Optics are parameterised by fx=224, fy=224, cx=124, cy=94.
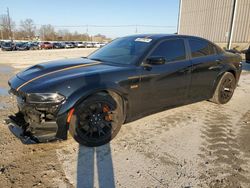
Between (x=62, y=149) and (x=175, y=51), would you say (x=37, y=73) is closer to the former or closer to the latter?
(x=62, y=149)

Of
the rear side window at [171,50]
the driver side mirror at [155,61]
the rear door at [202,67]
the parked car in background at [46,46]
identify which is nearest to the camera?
the driver side mirror at [155,61]

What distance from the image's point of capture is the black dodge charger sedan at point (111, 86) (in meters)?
2.89

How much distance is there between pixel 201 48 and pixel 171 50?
99cm

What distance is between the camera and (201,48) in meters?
4.75

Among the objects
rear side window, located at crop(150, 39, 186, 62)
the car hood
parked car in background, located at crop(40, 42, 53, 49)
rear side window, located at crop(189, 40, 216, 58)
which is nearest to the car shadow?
the car hood

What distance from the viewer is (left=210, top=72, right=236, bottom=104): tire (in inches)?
206

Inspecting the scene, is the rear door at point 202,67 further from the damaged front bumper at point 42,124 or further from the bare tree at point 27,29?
the bare tree at point 27,29

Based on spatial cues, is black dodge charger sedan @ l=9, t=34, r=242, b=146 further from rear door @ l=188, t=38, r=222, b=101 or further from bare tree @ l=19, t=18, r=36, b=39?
bare tree @ l=19, t=18, r=36, b=39

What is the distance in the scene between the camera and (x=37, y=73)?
3340mm

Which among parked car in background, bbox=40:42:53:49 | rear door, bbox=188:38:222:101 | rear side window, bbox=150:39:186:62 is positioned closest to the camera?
rear side window, bbox=150:39:186:62

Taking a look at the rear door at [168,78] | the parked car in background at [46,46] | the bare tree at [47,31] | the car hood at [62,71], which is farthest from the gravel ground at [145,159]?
the bare tree at [47,31]

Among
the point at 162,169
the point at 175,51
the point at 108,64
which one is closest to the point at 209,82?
the point at 175,51

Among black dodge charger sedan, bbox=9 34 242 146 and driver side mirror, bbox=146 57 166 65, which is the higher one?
driver side mirror, bbox=146 57 166 65

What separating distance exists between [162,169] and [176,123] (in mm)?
1599
